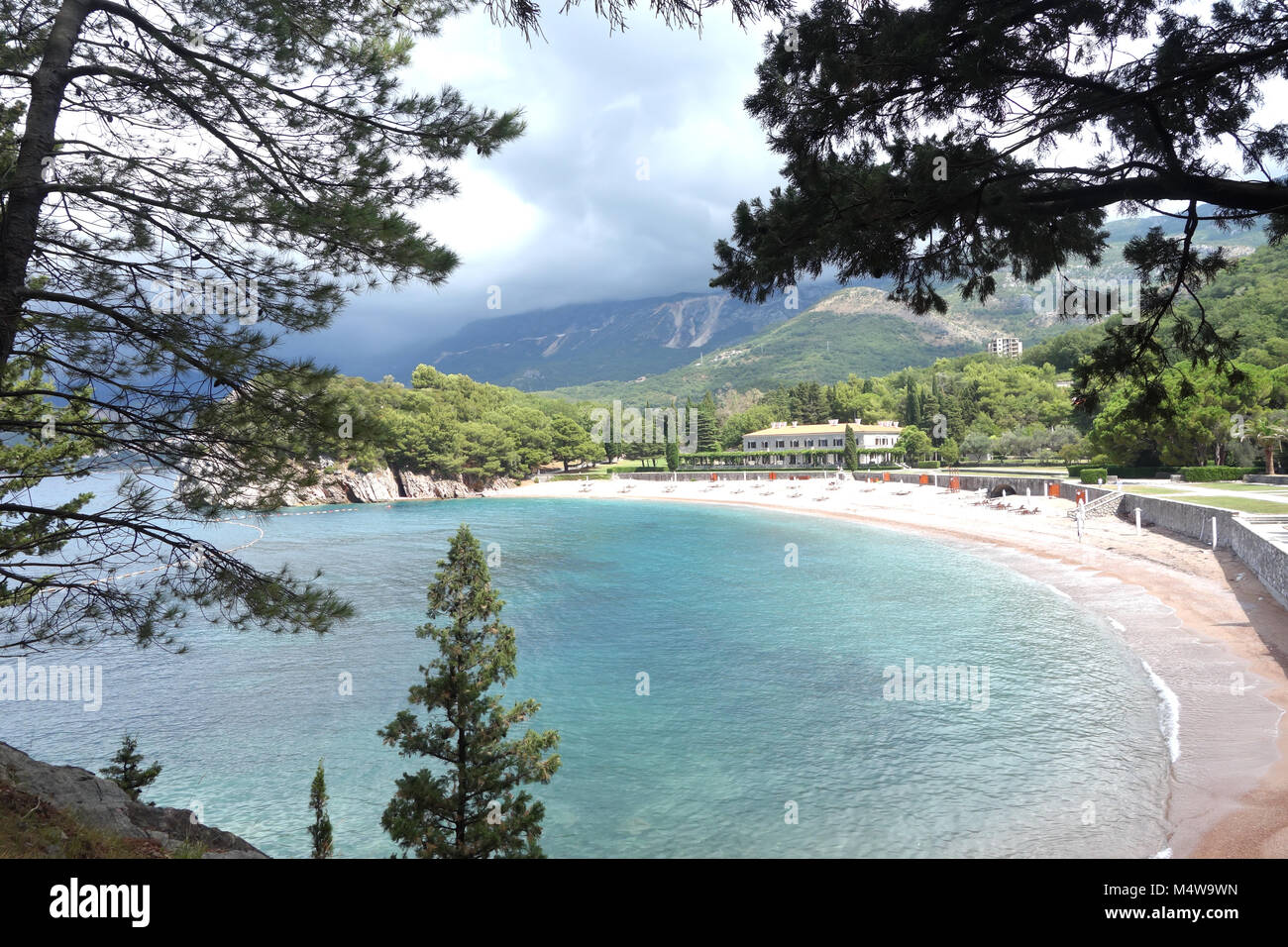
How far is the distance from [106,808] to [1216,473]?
42.3m

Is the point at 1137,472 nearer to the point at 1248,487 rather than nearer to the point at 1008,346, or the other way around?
the point at 1248,487

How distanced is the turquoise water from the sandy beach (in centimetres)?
46

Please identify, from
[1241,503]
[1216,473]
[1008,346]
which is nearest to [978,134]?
[1241,503]

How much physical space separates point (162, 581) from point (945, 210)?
6.60 metres

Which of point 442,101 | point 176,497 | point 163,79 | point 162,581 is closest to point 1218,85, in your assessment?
point 442,101

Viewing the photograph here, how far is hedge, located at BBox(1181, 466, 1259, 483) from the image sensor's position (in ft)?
108

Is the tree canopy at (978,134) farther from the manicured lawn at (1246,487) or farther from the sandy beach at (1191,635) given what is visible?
the manicured lawn at (1246,487)

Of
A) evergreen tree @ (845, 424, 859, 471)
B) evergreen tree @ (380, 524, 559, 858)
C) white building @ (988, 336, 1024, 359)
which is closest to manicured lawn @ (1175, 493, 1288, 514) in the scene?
evergreen tree @ (380, 524, 559, 858)

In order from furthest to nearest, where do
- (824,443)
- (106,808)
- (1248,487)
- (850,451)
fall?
(824,443) < (850,451) < (1248,487) < (106,808)

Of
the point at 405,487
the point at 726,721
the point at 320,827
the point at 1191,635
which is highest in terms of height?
the point at 405,487

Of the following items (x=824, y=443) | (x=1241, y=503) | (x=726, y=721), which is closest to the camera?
(x=726, y=721)

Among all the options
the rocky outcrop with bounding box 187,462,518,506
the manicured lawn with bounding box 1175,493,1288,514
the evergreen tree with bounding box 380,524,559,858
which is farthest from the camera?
the rocky outcrop with bounding box 187,462,518,506

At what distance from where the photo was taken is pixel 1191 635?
14.9m

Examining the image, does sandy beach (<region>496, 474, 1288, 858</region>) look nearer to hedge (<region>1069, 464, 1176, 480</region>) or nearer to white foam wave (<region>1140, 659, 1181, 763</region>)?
white foam wave (<region>1140, 659, 1181, 763</region>)
